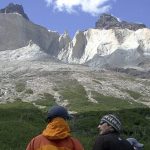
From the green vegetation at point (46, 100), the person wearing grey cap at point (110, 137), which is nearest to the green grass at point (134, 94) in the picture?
the green vegetation at point (46, 100)

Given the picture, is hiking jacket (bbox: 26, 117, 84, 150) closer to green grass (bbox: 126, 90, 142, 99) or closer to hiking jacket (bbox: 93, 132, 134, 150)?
Result: hiking jacket (bbox: 93, 132, 134, 150)

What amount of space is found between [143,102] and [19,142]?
430 feet

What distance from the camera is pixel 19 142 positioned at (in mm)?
34938

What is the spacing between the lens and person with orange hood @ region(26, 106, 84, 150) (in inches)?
403

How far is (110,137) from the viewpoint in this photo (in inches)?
449

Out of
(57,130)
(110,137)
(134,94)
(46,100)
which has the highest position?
(57,130)

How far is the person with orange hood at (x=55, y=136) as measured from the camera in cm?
1023

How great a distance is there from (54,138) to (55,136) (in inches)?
1.9

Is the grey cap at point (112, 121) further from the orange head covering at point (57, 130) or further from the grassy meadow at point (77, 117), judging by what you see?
the grassy meadow at point (77, 117)

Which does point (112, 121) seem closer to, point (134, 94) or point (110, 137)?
point (110, 137)

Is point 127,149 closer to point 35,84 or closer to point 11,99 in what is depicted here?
point 11,99

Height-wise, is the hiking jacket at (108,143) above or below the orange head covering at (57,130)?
below

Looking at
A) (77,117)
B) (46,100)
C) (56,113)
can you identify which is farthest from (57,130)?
(46,100)

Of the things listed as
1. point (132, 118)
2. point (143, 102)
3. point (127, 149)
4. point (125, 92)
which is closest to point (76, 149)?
point (127, 149)
